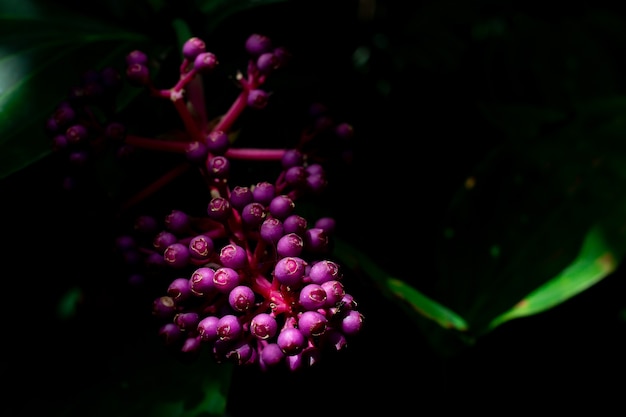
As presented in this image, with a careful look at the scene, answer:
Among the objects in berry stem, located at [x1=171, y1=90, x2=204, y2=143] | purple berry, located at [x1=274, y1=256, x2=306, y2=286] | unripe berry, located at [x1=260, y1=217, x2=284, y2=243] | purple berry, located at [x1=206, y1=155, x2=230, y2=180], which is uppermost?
berry stem, located at [x1=171, y1=90, x2=204, y2=143]

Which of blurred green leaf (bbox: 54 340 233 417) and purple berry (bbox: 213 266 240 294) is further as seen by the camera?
blurred green leaf (bbox: 54 340 233 417)

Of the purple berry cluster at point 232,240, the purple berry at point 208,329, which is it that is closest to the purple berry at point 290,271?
the purple berry cluster at point 232,240

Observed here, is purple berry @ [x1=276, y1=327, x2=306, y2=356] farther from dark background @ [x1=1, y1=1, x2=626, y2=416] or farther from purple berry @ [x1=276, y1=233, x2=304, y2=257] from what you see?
dark background @ [x1=1, y1=1, x2=626, y2=416]

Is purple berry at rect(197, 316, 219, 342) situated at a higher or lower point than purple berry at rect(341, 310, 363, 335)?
higher

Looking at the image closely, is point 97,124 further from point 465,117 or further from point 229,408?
point 465,117

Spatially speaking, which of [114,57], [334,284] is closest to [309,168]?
[334,284]

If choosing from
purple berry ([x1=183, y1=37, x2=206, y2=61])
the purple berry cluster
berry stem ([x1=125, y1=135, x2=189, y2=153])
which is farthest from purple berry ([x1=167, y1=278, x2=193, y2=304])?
Result: purple berry ([x1=183, y1=37, x2=206, y2=61])

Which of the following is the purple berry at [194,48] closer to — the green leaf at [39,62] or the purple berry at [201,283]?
the green leaf at [39,62]
